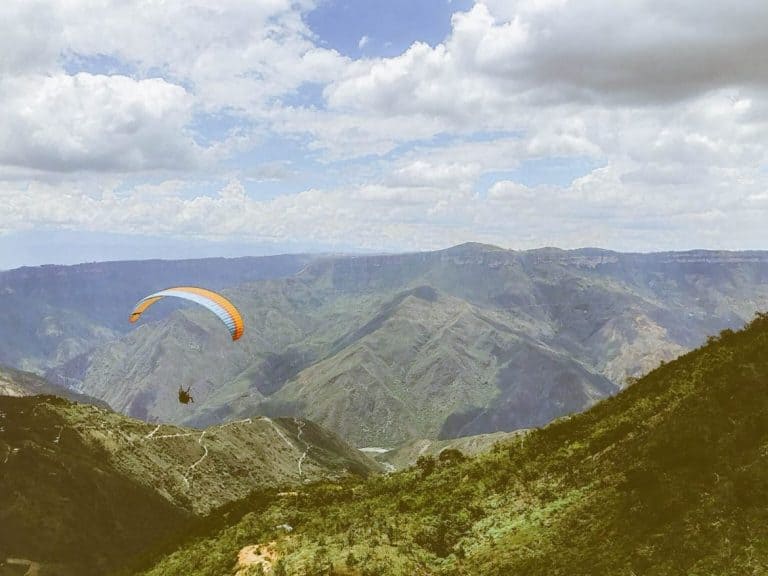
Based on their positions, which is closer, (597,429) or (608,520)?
(608,520)

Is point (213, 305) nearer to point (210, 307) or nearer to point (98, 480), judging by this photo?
point (210, 307)

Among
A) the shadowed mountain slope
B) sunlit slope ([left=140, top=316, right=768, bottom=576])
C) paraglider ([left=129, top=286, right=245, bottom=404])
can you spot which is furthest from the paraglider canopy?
the shadowed mountain slope

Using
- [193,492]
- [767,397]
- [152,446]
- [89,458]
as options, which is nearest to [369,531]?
[767,397]

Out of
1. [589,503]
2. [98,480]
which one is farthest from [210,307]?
[589,503]

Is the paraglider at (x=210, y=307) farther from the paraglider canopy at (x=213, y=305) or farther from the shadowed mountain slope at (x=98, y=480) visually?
the shadowed mountain slope at (x=98, y=480)

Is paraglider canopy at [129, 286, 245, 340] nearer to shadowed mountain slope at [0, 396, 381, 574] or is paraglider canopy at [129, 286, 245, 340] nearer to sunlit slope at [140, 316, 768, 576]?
sunlit slope at [140, 316, 768, 576]

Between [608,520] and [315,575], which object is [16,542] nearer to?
[315,575]
